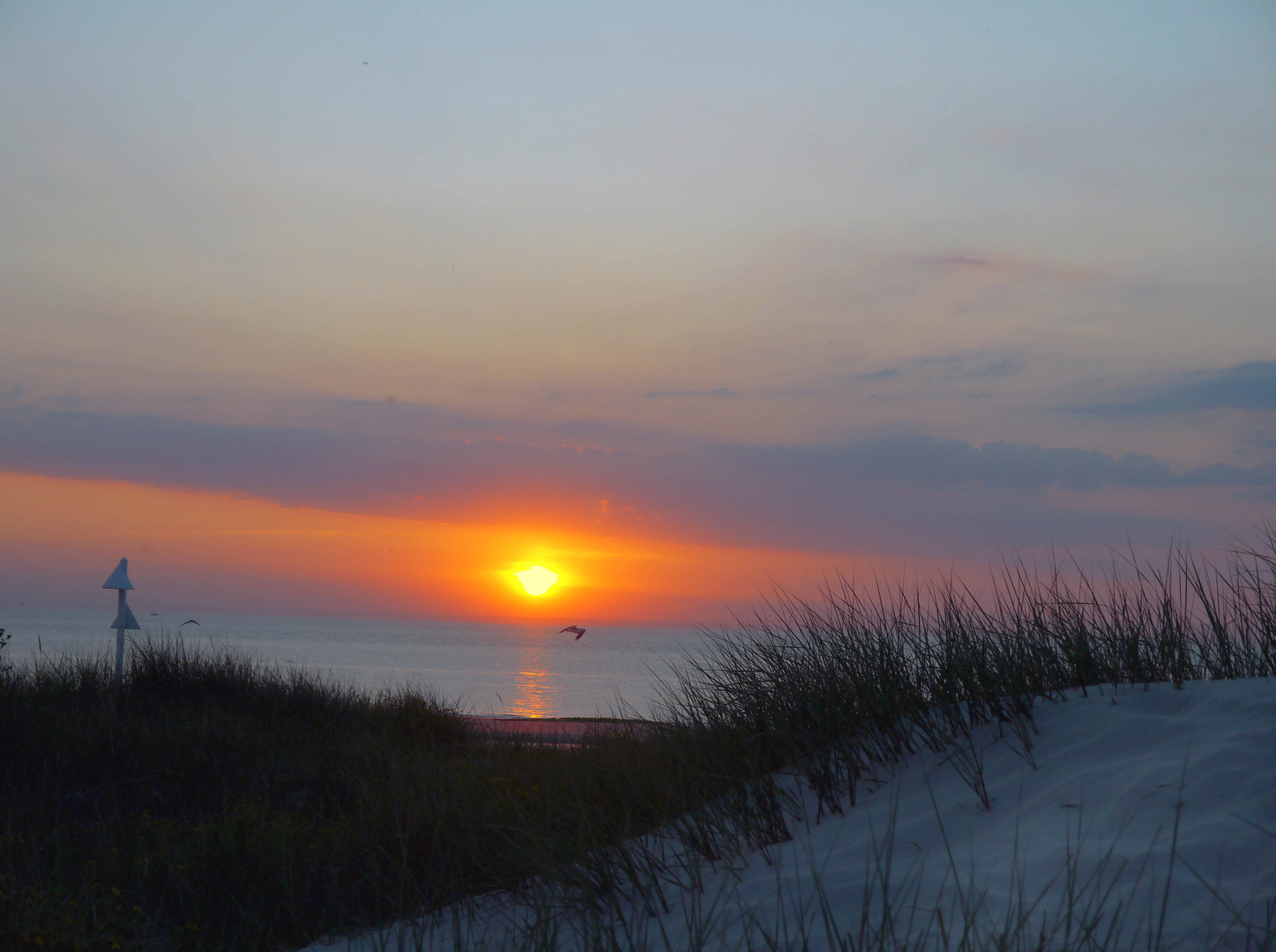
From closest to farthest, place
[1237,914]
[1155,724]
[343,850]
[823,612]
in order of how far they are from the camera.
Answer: [1237,914]
[1155,724]
[343,850]
[823,612]

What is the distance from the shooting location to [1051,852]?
3068 millimetres

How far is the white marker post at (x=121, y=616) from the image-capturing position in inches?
462

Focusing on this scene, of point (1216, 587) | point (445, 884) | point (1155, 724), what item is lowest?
point (445, 884)

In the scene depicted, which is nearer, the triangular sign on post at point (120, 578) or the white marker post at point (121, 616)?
the white marker post at point (121, 616)

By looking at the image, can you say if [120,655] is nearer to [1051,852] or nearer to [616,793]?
[616,793]

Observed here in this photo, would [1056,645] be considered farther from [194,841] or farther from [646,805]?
[194,841]

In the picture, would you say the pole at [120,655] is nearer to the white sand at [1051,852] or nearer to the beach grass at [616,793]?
the beach grass at [616,793]

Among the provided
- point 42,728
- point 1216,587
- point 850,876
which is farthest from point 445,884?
point 42,728

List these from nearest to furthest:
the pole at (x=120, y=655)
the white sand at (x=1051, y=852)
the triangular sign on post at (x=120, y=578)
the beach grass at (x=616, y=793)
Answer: the white sand at (x=1051, y=852), the beach grass at (x=616, y=793), the pole at (x=120, y=655), the triangular sign on post at (x=120, y=578)

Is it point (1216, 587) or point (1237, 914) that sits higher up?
point (1216, 587)

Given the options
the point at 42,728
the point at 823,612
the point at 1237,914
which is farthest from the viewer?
the point at 42,728

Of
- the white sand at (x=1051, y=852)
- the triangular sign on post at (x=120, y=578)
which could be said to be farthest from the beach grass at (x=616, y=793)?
the triangular sign on post at (x=120, y=578)

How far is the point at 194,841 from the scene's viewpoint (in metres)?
5.25

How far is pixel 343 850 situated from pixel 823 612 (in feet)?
12.7
